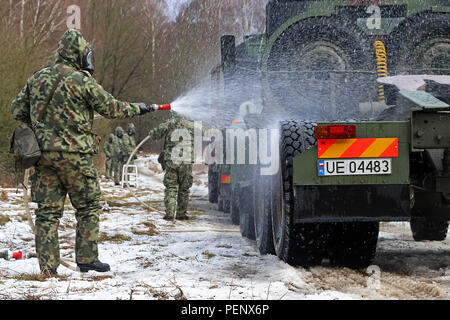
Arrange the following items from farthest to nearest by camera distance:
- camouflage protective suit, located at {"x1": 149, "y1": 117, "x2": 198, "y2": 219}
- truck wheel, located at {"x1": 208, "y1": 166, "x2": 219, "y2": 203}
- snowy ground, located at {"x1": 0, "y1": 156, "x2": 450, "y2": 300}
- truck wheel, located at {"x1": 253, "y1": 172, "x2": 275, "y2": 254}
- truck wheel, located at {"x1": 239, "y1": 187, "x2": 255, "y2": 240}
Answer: truck wheel, located at {"x1": 208, "y1": 166, "x2": 219, "y2": 203} → camouflage protective suit, located at {"x1": 149, "y1": 117, "x2": 198, "y2": 219} → truck wheel, located at {"x1": 239, "y1": 187, "x2": 255, "y2": 240} → truck wheel, located at {"x1": 253, "y1": 172, "x2": 275, "y2": 254} → snowy ground, located at {"x1": 0, "y1": 156, "x2": 450, "y2": 300}

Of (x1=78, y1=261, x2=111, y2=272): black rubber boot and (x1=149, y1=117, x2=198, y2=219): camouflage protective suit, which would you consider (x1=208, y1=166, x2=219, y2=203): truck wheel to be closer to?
(x1=149, y1=117, x2=198, y2=219): camouflage protective suit

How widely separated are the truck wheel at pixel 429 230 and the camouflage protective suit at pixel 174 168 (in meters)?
3.98

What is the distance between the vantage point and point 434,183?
4520 millimetres

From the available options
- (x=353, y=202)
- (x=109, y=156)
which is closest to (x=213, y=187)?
(x=109, y=156)

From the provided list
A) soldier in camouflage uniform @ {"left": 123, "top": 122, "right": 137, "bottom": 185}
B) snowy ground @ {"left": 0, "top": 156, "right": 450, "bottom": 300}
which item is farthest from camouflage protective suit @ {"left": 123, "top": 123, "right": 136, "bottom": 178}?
snowy ground @ {"left": 0, "top": 156, "right": 450, "bottom": 300}

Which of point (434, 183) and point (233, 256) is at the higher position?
point (434, 183)

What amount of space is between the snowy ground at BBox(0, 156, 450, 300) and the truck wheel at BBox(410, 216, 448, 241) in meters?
0.08

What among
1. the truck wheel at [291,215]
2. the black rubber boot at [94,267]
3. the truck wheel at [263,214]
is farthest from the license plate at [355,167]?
the black rubber boot at [94,267]

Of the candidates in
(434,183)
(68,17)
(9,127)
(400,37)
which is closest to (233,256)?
(434,183)

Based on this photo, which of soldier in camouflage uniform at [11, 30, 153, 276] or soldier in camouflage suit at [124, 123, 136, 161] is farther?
soldier in camouflage suit at [124, 123, 136, 161]

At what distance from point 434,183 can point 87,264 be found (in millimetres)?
2648

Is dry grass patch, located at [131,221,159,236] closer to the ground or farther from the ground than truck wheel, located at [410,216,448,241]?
closer to the ground

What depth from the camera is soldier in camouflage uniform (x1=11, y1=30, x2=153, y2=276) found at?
484cm
